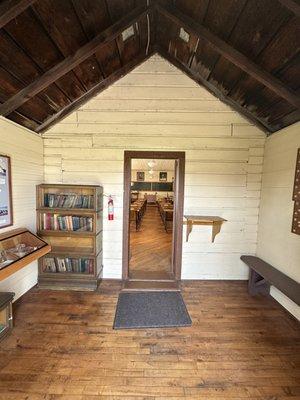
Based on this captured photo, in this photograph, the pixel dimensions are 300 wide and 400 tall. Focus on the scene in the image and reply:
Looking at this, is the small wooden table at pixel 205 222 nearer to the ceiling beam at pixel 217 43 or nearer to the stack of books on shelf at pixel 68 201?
the stack of books on shelf at pixel 68 201

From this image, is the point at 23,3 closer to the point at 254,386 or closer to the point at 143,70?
the point at 143,70

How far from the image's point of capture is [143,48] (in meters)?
3.14

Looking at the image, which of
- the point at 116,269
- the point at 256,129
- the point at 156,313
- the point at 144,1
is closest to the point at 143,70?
the point at 144,1

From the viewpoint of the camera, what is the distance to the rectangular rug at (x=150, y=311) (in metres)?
2.53

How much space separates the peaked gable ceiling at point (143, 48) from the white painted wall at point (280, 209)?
11.8 inches

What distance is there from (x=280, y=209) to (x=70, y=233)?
123 inches

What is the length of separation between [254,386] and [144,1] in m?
3.82

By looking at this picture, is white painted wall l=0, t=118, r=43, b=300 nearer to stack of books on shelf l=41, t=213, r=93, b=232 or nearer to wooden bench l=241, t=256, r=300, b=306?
stack of books on shelf l=41, t=213, r=93, b=232

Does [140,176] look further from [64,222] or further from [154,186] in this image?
[64,222]

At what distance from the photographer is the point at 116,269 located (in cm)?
369

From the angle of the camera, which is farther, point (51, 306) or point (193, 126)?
point (193, 126)

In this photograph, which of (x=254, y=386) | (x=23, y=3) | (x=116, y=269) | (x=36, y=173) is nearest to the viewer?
(x=23, y=3)

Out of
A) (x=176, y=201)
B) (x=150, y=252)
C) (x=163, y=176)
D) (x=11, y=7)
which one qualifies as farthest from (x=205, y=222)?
(x=163, y=176)

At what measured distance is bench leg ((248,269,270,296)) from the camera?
3303 millimetres
